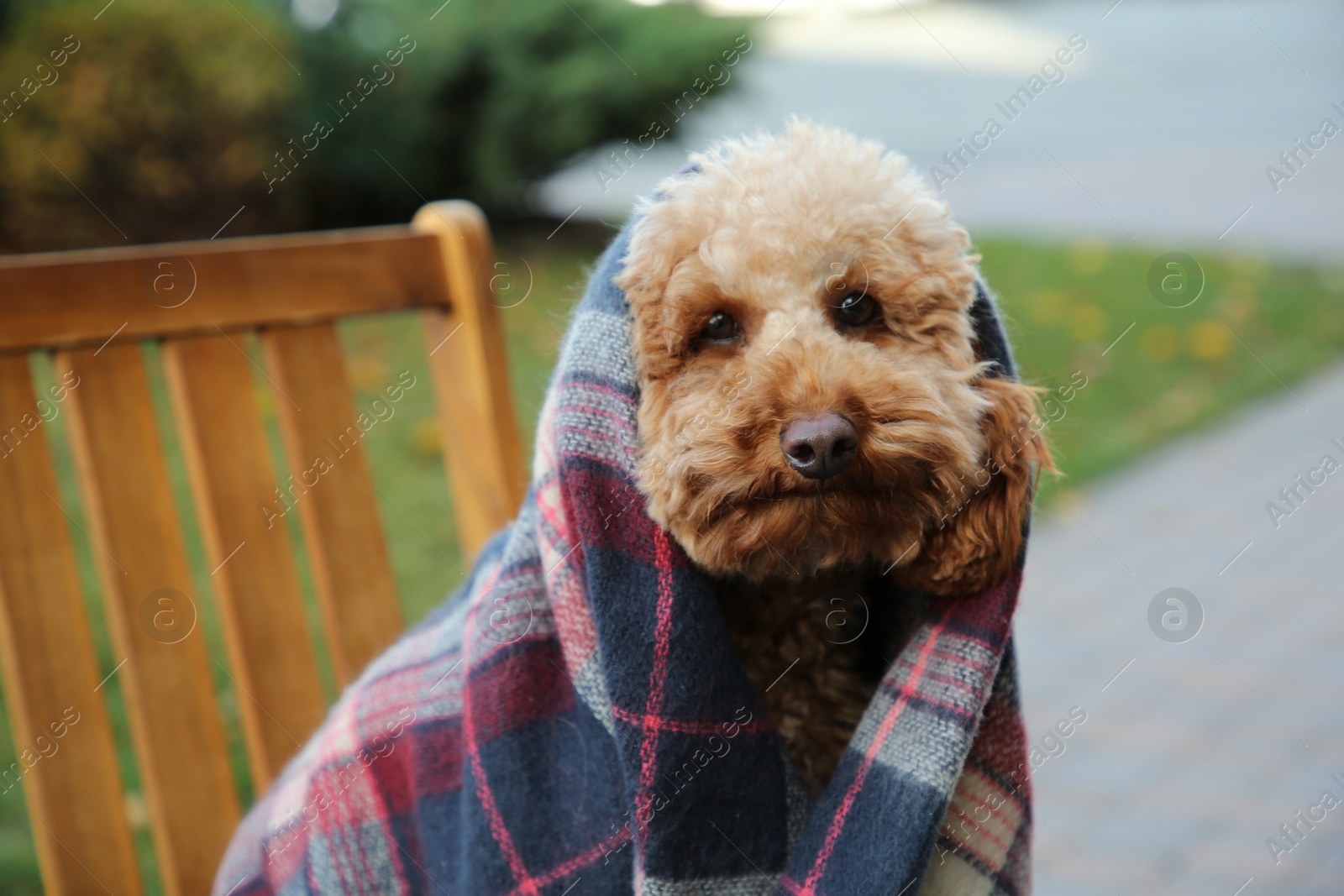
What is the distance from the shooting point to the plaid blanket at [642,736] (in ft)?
4.17

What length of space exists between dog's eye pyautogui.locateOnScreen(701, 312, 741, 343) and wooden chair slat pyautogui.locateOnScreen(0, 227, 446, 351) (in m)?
0.70

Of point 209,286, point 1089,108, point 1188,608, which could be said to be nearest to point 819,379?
point 209,286

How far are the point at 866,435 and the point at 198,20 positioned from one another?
184 inches

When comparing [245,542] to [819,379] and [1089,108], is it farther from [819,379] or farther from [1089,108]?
[1089,108]

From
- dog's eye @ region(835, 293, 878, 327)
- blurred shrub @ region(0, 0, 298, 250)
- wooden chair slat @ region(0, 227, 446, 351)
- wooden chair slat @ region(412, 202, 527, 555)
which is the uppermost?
blurred shrub @ region(0, 0, 298, 250)

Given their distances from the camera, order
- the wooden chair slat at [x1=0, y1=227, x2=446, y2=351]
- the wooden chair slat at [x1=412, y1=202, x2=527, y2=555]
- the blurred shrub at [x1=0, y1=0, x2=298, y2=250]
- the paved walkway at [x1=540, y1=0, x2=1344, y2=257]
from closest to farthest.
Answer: the wooden chair slat at [x1=0, y1=227, x2=446, y2=351] < the wooden chair slat at [x1=412, y1=202, x2=527, y2=555] < the blurred shrub at [x1=0, y1=0, x2=298, y2=250] < the paved walkway at [x1=540, y1=0, x2=1344, y2=257]

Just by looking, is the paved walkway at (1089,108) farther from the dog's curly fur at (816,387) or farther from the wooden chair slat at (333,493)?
the dog's curly fur at (816,387)

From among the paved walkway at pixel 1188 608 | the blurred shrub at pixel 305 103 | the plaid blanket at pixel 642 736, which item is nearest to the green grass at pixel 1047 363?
the paved walkway at pixel 1188 608

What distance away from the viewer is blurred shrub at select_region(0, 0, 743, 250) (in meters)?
4.63

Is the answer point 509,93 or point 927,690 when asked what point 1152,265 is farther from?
point 927,690

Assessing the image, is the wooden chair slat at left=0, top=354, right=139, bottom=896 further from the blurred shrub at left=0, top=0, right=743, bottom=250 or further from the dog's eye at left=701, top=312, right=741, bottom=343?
the blurred shrub at left=0, top=0, right=743, bottom=250

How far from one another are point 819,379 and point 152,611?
1103 millimetres

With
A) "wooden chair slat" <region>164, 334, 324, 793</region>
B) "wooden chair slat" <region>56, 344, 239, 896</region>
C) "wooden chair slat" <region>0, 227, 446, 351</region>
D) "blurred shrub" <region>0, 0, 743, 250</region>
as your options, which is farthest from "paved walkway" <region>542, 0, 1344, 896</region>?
"wooden chair slat" <region>56, 344, 239, 896</region>

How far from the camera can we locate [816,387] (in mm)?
1334
